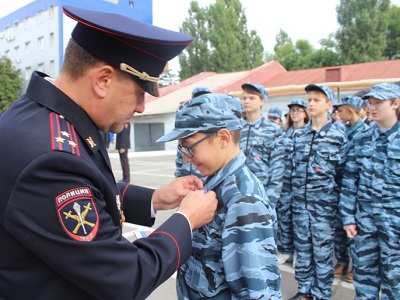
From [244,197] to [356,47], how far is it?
3225 centimetres

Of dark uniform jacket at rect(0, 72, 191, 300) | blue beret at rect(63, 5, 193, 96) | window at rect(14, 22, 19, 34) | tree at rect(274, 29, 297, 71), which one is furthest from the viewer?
window at rect(14, 22, 19, 34)

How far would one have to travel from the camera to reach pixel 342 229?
404 cm

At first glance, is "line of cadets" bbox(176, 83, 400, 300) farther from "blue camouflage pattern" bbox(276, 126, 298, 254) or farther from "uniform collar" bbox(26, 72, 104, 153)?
"uniform collar" bbox(26, 72, 104, 153)

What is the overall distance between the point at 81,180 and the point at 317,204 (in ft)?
9.18

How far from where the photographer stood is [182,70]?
39969 millimetres

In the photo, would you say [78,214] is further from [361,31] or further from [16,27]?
[16,27]

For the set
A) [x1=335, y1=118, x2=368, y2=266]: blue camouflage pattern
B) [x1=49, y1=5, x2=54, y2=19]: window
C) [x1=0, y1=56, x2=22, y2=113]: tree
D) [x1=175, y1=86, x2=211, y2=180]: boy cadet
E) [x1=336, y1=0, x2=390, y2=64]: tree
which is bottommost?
[x1=335, y1=118, x2=368, y2=266]: blue camouflage pattern

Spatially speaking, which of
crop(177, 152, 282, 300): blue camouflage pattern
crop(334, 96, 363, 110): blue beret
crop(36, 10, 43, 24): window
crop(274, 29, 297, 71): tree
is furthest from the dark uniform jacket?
crop(36, 10, 43, 24): window

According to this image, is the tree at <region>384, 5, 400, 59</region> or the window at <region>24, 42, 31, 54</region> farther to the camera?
the window at <region>24, 42, 31, 54</region>

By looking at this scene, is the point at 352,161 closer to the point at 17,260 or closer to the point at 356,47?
the point at 17,260

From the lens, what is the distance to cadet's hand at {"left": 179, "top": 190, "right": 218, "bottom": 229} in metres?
1.39

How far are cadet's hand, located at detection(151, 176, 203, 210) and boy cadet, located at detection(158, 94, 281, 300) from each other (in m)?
0.11

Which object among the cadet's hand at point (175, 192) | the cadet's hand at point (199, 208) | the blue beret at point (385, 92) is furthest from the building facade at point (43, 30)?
the cadet's hand at point (199, 208)

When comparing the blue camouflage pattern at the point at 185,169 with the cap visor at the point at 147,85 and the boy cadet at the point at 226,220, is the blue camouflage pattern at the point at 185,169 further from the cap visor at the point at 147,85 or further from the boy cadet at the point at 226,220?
the cap visor at the point at 147,85
